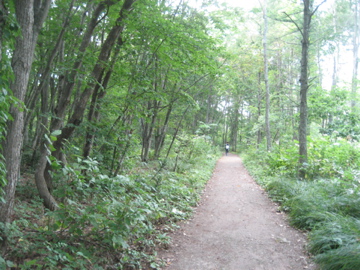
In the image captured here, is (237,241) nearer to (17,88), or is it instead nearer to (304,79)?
(17,88)

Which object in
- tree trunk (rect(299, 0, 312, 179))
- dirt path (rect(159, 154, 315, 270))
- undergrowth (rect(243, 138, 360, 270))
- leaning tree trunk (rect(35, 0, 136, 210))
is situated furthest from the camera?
tree trunk (rect(299, 0, 312, 179))

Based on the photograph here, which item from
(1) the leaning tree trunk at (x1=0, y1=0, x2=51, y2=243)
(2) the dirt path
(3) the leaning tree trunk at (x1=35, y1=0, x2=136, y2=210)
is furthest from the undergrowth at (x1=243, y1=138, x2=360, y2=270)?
(3) the leaning tree trunk at (x1=35, y1=0, x2=136, y2=210)

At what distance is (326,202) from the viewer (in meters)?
5.12

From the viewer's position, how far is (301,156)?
818cm

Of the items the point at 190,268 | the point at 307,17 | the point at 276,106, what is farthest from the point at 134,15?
the point at 276,106

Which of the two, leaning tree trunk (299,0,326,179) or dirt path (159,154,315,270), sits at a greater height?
leaning tree trunk (299,0,326,179)

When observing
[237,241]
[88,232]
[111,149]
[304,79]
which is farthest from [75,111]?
[304,79]

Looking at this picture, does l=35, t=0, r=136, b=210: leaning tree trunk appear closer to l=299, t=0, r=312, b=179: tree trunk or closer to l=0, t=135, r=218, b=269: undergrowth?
l=0, t=135, r=218, b=269: undergrowth

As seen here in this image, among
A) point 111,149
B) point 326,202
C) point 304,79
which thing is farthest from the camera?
point 304,79

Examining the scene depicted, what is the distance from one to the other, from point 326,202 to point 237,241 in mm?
2268

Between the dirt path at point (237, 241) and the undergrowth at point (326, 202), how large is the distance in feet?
1.09

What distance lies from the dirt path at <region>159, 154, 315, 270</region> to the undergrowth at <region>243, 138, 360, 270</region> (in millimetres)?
332

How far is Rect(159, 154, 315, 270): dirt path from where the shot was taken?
371 centimetres

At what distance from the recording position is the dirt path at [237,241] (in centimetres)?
371
